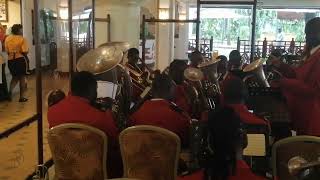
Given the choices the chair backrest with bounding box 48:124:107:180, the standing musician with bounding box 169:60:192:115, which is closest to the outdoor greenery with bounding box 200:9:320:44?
the standing musician with bounding box 169:60:192:115

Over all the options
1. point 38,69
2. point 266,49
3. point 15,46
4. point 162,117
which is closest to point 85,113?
point 162,117

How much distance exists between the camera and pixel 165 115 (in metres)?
3.20

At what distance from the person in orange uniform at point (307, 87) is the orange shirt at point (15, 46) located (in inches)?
233

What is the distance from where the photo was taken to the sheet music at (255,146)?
2.61m

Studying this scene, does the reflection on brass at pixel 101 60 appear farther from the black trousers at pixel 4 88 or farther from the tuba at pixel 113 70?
the black trousers at pixel 4 88

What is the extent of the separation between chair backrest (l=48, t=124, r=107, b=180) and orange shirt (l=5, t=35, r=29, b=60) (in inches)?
229

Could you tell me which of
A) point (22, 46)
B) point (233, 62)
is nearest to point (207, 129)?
point (233, 62)

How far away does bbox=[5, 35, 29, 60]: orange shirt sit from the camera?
27.3ft

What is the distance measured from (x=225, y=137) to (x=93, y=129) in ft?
3.03

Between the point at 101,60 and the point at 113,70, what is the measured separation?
0.69ft

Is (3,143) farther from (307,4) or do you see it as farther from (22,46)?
(307,4)

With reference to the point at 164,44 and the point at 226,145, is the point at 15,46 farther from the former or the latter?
the point at 226,145

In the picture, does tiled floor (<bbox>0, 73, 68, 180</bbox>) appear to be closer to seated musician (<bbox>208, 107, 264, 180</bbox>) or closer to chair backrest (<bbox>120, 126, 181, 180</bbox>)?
chair backrest (<bbox>120, 126, 181, 180</bbox>)

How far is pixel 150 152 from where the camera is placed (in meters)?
2.83
